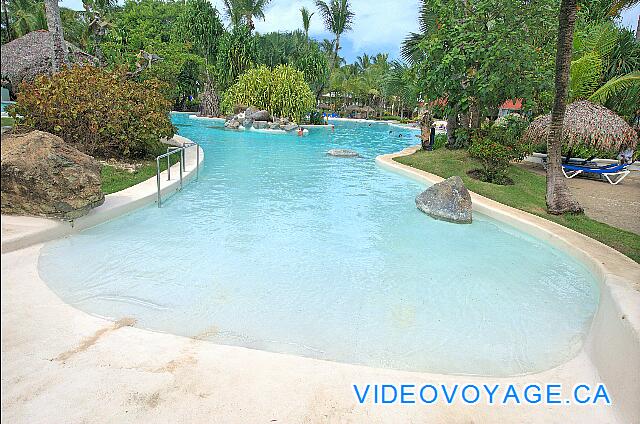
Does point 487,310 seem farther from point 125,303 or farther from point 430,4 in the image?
point 430,4

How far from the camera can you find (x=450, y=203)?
9.01m

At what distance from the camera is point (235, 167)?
14.5m

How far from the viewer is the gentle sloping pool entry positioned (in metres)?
4.38

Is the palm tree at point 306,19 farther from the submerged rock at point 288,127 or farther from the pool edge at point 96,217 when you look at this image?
the pool edge at point 96,217

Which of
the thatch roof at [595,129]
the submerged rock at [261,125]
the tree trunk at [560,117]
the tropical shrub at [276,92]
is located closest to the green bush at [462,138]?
the thatch roof at [595,129]

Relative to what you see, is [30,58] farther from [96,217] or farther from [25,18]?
[25,18]

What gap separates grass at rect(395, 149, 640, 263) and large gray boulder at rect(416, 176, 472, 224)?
4.96ft

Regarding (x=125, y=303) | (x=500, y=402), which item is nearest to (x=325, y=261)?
(x=125, y=303)

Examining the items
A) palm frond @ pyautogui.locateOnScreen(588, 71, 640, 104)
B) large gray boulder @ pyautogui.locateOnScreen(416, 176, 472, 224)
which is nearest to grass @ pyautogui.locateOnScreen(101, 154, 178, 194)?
large gray boulder @ pyautogui.locateOnScreen(416, 176, 472, 224)

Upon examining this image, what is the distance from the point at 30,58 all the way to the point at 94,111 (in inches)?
516

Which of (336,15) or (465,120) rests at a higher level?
(336,15)

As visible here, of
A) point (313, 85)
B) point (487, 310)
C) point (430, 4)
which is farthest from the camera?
point (313, 85)

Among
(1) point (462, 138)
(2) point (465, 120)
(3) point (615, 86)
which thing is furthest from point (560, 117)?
(3) point (615, 86)

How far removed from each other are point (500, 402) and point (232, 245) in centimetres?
465
